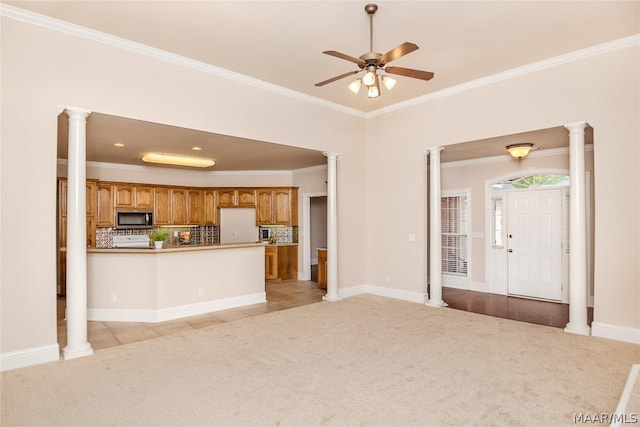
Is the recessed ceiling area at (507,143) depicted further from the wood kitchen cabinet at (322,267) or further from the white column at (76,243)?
the white column at (76,243)

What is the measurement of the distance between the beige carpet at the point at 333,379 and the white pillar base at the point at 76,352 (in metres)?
0.12

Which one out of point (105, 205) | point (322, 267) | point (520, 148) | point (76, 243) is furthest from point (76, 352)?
point (520, 148)

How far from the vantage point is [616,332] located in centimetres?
416

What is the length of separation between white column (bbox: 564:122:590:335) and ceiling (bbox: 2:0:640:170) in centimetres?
111

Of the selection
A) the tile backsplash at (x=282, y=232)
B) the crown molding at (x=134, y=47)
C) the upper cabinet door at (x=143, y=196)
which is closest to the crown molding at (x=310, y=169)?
the tile backsplash at (x=282, y=232)

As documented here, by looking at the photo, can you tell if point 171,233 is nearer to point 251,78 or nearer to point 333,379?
point 251,78

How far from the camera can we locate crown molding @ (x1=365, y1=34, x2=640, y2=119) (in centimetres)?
413

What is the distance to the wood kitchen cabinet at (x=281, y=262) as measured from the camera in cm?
849

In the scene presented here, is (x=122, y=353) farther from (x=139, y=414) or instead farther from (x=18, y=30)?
(x=18, y=30)

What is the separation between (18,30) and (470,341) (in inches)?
222

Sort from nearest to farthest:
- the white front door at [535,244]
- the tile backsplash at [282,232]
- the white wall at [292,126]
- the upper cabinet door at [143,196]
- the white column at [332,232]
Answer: the white wall at [292,126] → the white column at [332,232] → the white front door at [535,244] → the upper cabinet door at [143,196] → the tile backsplash at [282,232]

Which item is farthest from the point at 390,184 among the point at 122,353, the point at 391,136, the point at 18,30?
the point at 18,30

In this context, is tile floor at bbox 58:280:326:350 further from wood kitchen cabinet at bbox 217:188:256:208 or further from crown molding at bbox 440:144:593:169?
crown molding at bbox 440:144:593:169

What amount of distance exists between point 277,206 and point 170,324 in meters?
4.40
